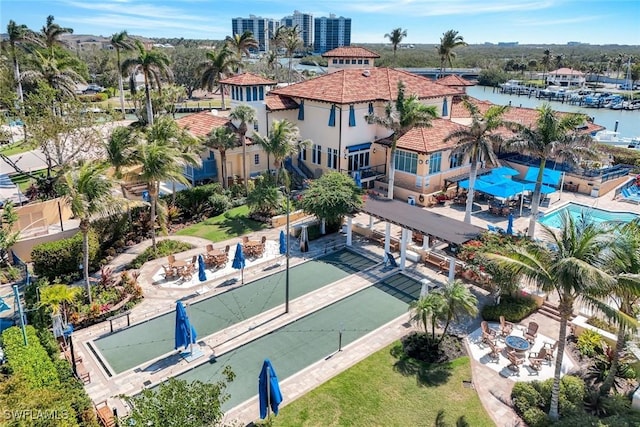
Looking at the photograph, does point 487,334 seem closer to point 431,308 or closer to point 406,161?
point 431,308

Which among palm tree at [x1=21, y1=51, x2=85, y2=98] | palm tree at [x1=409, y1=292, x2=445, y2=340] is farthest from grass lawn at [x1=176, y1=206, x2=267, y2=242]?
palm tree at [x1=21, y1=51, x2=85, y2=98]

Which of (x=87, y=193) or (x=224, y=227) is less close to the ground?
(x=87, y=193)

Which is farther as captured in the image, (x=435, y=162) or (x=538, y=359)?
(x=435, y=162)

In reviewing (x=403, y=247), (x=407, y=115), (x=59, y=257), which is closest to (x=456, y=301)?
(x=403, y=247)

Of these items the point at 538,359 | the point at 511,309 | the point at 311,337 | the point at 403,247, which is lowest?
the point at 311,337

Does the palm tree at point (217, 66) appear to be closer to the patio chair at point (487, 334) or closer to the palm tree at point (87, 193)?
the palm tree at point (87, 193)

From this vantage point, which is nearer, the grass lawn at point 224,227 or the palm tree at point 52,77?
the grass lawn at point 224,227

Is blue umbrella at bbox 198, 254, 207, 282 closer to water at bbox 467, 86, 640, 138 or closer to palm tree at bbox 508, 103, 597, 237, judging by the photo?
palm tree at bbox 508, 103, 597, 237

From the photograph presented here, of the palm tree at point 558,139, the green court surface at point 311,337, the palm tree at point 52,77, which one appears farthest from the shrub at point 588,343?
the palm tree at point 52,77
